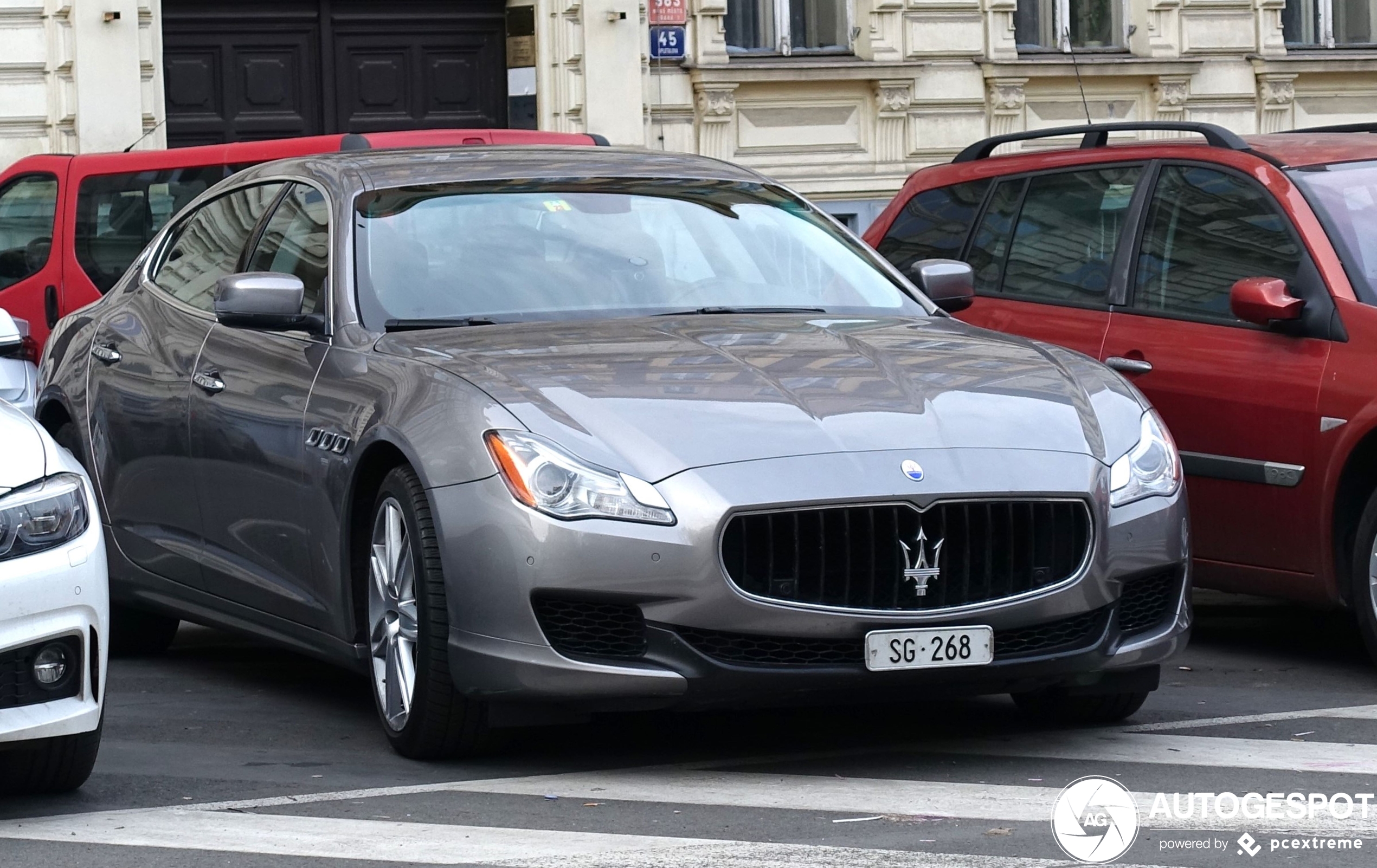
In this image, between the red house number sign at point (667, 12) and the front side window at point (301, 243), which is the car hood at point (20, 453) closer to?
the front side window at point (301, 243)

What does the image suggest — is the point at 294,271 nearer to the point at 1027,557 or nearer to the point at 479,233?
the point at 479,233

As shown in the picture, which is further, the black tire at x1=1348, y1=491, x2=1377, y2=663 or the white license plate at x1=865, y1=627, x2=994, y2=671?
the black tire at x1=1348, y1=491, x2=1377, y2=663

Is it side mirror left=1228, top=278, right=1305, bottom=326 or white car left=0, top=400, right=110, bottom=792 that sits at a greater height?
side mirror left=1228, top=278, right=1305, bottom=326

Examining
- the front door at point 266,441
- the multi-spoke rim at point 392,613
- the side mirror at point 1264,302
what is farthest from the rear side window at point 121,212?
the multi-spoke rim at point 392,613

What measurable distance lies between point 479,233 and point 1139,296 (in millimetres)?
2476

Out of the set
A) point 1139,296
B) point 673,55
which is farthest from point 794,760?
point 673,55

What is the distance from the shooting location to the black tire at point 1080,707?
628 cm

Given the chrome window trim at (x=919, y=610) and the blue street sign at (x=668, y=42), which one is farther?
the blue street sign at (x=668, y=42)

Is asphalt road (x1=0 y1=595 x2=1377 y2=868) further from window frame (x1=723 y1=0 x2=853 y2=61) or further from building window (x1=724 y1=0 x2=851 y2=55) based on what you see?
building window (x1=724 y1=0 x2=851 y2=55)

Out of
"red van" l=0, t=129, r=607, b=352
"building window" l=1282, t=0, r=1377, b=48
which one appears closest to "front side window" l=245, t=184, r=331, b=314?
"red van" l=0, t=129, r=607, b=352

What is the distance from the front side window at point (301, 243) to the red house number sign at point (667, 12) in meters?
12.8

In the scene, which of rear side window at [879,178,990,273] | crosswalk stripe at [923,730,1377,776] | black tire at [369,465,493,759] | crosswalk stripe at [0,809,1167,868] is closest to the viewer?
crosswalk stripe at [0,809,1167,868]

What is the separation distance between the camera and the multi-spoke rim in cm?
583

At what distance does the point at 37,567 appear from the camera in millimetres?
5152
